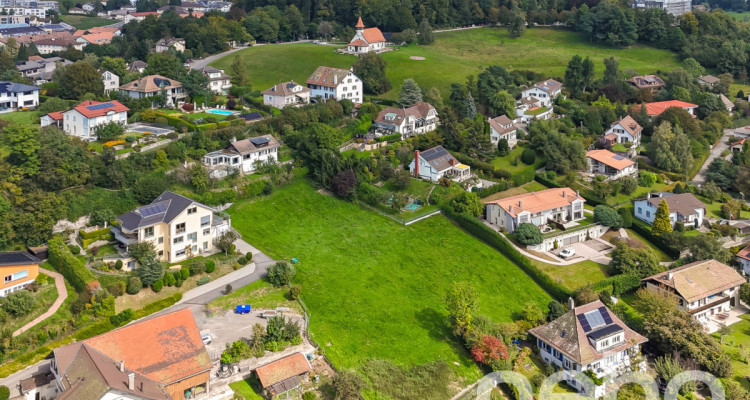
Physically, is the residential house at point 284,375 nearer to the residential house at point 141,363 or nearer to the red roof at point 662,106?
the residential house at point 141,363

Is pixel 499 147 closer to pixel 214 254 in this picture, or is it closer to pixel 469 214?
pixel 469 214

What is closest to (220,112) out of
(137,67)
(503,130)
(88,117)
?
(88,117)

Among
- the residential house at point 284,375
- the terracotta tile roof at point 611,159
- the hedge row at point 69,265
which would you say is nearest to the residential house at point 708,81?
the terracotta tile roof at point 611,159

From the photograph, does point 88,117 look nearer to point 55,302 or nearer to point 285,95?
point 285,95

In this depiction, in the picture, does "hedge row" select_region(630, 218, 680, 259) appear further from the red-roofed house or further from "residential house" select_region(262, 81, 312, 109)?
the red-roofed house

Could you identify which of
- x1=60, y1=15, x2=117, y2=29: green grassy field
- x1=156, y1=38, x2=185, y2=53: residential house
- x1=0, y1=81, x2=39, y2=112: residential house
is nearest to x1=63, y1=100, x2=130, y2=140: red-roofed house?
x1=0, y1=81, x2=39, y2=112: residential house

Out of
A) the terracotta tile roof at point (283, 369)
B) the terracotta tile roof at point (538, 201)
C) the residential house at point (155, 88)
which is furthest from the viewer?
the residential house at point (155, 88)
